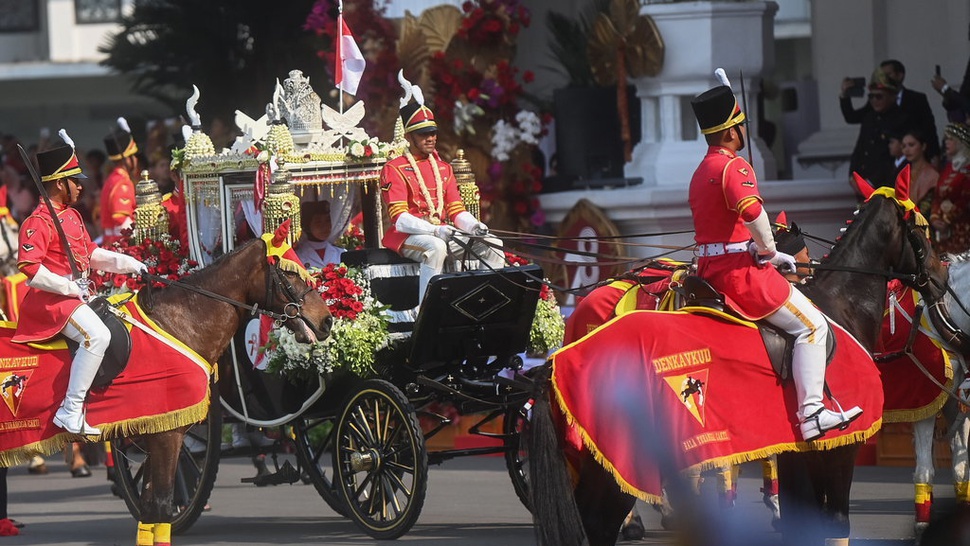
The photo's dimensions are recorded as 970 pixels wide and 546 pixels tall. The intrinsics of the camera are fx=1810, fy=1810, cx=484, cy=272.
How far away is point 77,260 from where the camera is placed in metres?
10.1

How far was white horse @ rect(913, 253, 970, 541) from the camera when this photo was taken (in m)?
10.4

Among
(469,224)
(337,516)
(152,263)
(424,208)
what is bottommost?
(337,516)

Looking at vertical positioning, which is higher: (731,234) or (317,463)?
(731,234)

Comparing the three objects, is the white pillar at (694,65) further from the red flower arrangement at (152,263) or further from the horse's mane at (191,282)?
the horse's mane at (191,282)

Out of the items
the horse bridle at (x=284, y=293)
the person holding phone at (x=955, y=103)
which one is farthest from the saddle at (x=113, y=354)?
the person holding phone at (x=955, y=103)

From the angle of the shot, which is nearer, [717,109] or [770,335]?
[770,335]

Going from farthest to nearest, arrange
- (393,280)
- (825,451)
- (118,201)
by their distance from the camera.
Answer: (118,201) → (393,280) → (825,451)

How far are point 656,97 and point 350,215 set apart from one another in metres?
5.30

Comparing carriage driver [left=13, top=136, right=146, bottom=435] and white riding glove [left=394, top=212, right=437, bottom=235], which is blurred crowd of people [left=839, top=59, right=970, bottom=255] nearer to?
white riding glove [left=394, top=212, right=437, bottom=235]

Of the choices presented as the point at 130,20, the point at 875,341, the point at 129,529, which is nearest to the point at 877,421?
the point at 875,341

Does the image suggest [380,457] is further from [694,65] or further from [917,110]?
[694,65]

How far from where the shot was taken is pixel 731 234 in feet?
28.5

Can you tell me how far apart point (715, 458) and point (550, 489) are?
0.83m

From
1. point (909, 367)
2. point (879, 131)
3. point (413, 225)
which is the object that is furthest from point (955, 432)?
point (879, 131)
